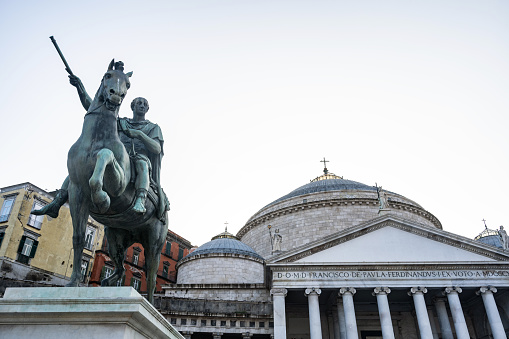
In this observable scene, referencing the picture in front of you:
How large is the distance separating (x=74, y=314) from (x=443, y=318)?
24.8m

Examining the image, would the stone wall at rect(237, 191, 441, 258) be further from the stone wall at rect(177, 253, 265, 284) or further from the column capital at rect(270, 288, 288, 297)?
the column capital at rect(270, 288, 288, 297)

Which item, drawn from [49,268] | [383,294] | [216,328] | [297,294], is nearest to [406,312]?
[383,294]

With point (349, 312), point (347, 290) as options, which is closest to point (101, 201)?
point (349, 312)

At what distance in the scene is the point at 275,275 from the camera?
22484mm

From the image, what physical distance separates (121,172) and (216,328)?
21543mm

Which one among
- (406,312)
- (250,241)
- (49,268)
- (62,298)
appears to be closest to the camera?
(62,298)

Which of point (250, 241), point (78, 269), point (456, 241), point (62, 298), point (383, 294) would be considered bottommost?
point (62, 298)

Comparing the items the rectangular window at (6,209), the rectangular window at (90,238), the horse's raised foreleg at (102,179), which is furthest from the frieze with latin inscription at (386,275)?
the rectangular window at (6,209)

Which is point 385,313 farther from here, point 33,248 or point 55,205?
point 33,248

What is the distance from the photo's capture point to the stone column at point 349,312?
20.6 meters

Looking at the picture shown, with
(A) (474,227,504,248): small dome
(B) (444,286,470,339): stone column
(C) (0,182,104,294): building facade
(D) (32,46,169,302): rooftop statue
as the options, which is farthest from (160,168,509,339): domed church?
(A) (474,227,504,248): small dome

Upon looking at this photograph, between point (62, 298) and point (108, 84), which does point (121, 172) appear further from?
point (62, 298)

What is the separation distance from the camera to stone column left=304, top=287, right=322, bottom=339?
20.5m

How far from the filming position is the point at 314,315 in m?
21.1
